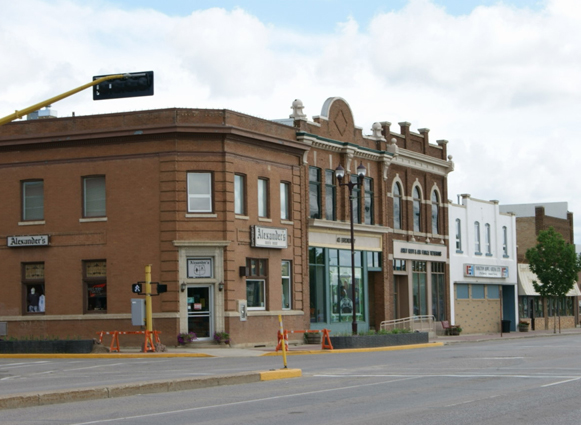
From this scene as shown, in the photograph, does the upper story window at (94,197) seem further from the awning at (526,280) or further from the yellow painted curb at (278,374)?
the awning at (526,280)

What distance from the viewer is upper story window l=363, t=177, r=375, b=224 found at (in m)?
45.5

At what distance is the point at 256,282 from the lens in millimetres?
38000

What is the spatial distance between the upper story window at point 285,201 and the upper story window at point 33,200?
32.4 feet

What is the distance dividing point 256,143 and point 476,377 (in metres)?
19.7

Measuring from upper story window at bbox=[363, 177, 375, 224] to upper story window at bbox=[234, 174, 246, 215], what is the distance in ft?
31.4

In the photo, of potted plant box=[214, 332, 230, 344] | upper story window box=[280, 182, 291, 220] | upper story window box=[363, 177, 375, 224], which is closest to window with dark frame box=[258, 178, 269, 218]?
upper story window box=[280, 182, 291, 220]

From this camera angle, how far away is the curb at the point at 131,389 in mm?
15711

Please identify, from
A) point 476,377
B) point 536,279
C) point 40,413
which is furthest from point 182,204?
point 536,279

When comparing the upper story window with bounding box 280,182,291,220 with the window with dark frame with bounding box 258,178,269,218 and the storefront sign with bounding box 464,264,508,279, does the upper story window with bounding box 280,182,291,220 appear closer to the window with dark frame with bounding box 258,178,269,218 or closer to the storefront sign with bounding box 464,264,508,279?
the window with dark frame with bounding box 258,178,269,218

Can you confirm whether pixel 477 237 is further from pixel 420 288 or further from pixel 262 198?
pixel 262 198

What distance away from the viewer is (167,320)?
1372 inches

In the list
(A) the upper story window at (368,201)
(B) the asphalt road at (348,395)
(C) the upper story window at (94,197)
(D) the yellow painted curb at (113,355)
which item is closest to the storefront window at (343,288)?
(A) the upper story window at (368,201)

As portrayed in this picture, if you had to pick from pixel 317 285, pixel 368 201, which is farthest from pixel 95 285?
pixel 368 201

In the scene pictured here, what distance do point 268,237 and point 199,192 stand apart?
389cm
